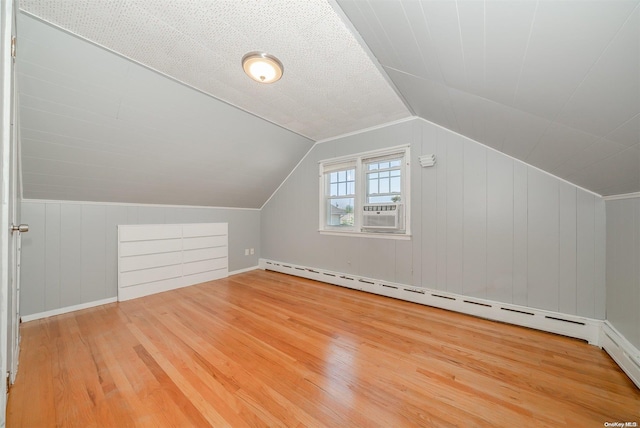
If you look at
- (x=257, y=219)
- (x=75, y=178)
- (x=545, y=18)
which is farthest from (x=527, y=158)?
(x=75, y=178)

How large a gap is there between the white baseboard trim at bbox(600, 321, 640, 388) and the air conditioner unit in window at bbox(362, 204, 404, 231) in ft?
6.10

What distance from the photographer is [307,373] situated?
5.17 feet

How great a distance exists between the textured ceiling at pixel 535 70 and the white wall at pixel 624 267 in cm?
18

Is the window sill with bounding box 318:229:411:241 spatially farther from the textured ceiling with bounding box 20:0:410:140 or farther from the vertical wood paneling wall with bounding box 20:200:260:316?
the vertical wood paneling wall with bounding box 20:200:260:316

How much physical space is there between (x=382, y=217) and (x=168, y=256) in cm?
317

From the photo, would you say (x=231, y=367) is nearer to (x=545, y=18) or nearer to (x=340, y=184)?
(x=545, y=18)

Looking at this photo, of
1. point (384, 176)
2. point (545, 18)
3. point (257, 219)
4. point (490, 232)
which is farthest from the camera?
point (257, 219)

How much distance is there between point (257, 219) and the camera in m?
4.69

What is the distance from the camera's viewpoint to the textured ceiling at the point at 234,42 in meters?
1.38

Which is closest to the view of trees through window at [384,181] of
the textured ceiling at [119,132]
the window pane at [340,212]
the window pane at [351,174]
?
the window pane at [351,174]

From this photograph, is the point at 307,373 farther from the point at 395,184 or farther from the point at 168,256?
the point at 168,256

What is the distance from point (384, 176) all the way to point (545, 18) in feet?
8.02

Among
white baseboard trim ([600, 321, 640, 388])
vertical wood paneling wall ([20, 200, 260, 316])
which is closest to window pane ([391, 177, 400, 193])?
white baseboard trim ([600, 321, 640, 388])

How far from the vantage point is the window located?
2975 mm
